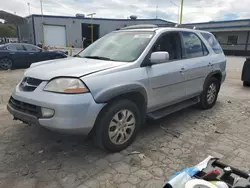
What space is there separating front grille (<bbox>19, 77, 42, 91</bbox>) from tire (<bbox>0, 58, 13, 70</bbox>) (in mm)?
10005

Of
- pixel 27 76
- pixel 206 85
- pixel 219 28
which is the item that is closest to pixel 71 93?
pixel 27 76

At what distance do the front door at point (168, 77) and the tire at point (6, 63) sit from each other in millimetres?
10608

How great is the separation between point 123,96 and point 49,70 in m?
1.08

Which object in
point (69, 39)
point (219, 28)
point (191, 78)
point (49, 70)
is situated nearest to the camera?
point (49, 70)

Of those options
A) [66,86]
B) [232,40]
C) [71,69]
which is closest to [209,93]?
[71,69]

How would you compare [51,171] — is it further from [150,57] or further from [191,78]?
[191,78]

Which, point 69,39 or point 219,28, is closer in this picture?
point 219,28

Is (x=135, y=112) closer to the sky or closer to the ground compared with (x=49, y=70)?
closer to the ground

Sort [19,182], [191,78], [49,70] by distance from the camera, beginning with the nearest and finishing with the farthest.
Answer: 1. [19,182]
2. [49,70]
3. [191,78]

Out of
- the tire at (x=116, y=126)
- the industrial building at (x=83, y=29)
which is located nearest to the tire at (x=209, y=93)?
Answer: the tire at (x=116, y=126)

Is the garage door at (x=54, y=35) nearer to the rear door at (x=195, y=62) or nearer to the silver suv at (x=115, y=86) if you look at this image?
the rear door at (x=195, y=62)

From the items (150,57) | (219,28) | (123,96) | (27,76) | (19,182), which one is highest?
(219,28)

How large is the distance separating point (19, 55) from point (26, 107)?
10497 mm

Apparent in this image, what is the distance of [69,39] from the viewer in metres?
36.5
